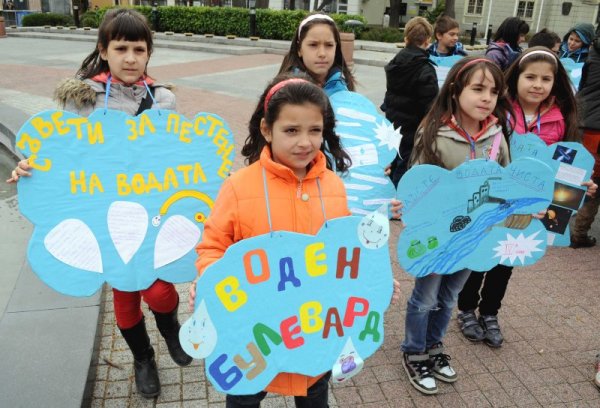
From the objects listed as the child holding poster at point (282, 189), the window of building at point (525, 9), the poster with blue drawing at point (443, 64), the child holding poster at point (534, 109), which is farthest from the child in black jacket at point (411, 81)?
the window of building at point (525, 9)

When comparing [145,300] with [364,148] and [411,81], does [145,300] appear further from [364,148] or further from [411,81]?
[411,81]

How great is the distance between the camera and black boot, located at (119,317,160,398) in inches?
95.8

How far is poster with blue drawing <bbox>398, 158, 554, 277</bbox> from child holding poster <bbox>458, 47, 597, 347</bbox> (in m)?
0.47

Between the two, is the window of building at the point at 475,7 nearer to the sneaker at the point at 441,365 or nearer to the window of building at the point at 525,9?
the window of building at the point at 525,9

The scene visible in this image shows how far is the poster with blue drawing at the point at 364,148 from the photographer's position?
2.50m

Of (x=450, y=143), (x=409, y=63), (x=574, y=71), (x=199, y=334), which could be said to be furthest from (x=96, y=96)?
(x=574, y=71)

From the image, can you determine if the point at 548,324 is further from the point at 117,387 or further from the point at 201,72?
the point at 201,72

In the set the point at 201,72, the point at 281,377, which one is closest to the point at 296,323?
the point at 281,377

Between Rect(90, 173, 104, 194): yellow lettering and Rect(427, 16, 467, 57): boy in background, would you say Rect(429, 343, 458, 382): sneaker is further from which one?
Rect(427, 16, 467, 57): boy in background

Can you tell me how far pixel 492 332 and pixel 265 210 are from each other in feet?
6.44

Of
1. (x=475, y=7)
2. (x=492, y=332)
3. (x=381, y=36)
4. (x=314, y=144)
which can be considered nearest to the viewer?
(x=314, y=144)

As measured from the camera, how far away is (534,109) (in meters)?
Result: 2.90

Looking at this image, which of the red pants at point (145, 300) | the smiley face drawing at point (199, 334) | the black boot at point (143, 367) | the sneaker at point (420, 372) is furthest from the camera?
the sneaker at point (420, 372)

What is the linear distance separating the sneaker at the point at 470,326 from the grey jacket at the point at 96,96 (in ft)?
7.15
